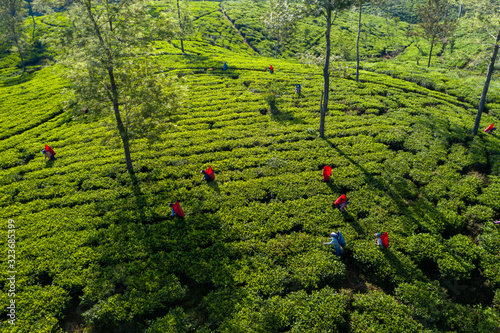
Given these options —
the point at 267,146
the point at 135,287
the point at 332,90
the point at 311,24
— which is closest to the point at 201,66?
the point at 332,90

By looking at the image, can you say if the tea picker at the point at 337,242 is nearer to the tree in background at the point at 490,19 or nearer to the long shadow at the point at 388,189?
the long shadow at the point at 388,189

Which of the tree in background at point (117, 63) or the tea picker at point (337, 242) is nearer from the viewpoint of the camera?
the tea picker at point (337, 242)

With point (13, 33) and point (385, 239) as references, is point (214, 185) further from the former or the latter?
point (13, 33)

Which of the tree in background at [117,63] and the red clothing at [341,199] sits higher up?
the tree in background at [117,63]

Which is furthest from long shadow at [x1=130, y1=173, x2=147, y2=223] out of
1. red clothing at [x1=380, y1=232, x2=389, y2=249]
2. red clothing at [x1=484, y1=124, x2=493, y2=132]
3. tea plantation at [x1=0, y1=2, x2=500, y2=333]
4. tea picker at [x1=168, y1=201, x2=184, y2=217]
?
red clothing at [x1=484, y1=124, x2=493, y2=132]

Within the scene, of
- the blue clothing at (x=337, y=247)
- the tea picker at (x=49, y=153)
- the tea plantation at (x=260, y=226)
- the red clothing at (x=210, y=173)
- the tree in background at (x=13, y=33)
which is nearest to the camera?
the tea plantation at (x=260, y=226)

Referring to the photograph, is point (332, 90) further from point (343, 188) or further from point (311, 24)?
point (311, 24)

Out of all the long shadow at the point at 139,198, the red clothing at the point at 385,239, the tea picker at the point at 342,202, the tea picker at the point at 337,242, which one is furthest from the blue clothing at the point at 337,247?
the long shadow at the point at 139,198

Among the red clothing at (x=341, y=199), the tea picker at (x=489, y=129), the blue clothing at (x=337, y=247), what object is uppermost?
the tea picker at (x=489, y=129)
